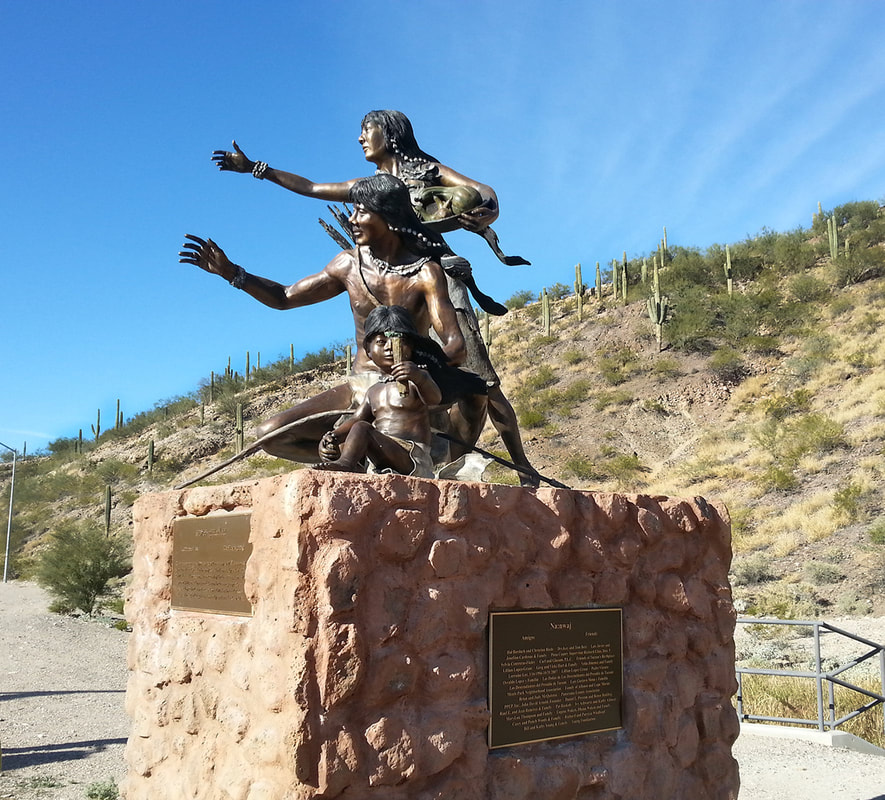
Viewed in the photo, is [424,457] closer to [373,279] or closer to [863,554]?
[373,279]

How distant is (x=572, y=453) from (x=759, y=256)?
15836mm

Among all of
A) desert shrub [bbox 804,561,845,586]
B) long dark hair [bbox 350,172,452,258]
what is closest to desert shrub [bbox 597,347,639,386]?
desert shrub [bbox 804,561,845,586]

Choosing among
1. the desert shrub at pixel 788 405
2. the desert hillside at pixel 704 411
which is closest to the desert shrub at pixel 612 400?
the desert hillside at pixel 704 411

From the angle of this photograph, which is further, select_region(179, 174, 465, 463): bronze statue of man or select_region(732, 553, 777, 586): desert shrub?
select_region(732, 553, 777, 586): desert shrub

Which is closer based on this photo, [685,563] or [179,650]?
[179,650]

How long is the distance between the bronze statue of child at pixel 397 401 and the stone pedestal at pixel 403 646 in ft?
1.64

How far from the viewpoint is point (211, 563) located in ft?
11.8

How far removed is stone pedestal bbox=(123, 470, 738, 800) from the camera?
2.95 m

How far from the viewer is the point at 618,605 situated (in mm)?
3883

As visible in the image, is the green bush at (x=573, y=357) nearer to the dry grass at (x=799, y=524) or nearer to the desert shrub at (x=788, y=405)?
the desert shrub at (x=788, y=405)

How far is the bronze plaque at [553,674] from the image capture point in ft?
11.0

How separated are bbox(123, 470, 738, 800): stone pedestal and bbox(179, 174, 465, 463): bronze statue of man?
0.75 metres

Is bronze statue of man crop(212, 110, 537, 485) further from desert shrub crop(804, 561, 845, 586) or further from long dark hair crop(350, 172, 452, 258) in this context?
desert shrub crop(804, 561, 845, 586)

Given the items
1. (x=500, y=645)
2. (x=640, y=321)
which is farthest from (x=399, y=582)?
(x=640, y=321)
